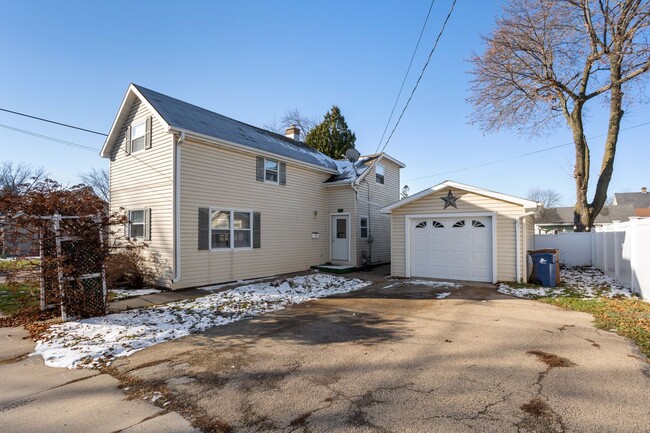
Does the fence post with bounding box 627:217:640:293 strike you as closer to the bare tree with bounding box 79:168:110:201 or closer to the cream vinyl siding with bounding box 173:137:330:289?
the cream vinyl siding with bounding box 173:137:330:289

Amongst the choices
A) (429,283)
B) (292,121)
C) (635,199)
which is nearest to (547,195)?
(635,199)

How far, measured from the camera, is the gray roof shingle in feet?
33.8

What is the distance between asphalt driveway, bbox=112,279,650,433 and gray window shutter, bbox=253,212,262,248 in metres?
5.56

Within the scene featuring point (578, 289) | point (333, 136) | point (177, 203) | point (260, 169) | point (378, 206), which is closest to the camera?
point (578, 289)

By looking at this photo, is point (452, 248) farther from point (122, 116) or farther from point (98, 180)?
point (98, 180)

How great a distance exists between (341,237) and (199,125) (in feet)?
24.4

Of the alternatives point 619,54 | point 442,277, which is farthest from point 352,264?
point 619,54

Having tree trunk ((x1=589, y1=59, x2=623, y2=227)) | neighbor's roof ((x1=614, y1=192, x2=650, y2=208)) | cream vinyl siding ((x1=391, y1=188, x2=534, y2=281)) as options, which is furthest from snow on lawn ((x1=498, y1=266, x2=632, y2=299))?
neighbor's roof ((x1=614, y1=192, x2=650, y2=208))

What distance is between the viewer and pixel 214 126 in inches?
456

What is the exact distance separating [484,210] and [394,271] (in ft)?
12.4

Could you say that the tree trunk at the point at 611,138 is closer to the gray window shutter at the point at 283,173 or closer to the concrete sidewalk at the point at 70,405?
the gray window shutter at the point at 283,173

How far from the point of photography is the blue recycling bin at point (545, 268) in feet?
33.1

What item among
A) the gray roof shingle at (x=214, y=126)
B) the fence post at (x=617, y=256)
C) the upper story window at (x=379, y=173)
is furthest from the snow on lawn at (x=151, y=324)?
the fence post at (x=617, y=256)

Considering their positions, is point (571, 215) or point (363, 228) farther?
point (571, 215)
